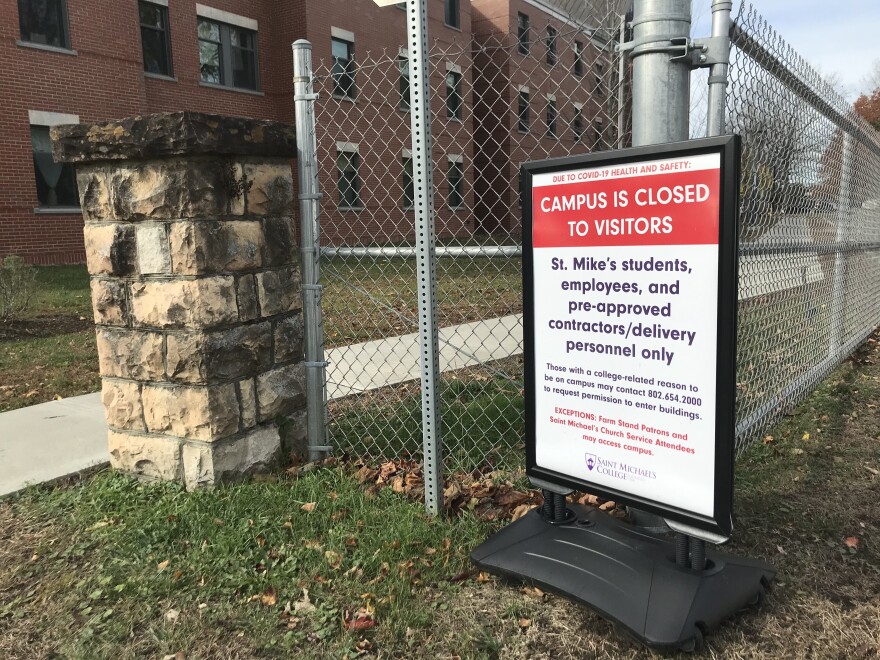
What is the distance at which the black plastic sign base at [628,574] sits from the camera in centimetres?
221

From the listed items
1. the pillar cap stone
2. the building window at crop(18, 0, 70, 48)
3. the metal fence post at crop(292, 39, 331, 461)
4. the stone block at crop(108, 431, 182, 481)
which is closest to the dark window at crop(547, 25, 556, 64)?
the metal fence post at crop(292, 39, 331, 461)

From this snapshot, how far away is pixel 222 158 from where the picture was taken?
3.45 meters

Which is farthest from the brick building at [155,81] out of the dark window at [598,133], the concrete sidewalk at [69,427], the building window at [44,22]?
the dark window at [598,133]

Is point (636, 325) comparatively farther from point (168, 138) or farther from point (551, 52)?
point (168, 138)

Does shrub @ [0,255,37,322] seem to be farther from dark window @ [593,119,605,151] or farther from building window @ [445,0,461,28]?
building window @ [445,0,461,28]

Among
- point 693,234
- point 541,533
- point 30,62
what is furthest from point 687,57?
point 30,62

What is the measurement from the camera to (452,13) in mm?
25500

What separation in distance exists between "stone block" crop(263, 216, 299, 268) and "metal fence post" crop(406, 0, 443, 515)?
100 centimetres

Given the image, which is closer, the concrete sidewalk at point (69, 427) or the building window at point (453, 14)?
the concrete sidewalk at point (69, 427)

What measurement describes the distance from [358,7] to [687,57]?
70.0ft

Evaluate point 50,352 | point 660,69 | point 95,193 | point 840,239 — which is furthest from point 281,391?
point 50,352

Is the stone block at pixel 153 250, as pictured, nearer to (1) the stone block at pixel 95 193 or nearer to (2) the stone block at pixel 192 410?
(1) the stone block at pixel 95 193

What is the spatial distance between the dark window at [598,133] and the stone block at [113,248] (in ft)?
7.56

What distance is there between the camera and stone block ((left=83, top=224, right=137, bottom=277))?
11.6 feet
